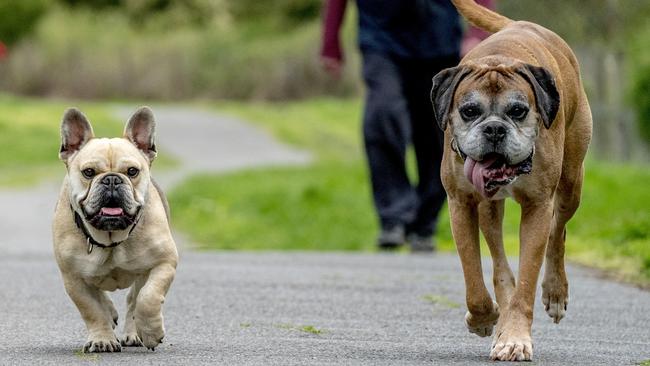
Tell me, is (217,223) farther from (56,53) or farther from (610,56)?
(56,53)

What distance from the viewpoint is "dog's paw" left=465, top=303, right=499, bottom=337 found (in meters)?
6.87

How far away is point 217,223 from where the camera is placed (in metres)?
16.5

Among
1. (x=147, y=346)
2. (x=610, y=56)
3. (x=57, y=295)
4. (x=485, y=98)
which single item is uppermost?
(x=485, y=98)

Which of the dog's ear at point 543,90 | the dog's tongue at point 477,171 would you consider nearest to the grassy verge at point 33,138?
the dog's tongue at point 477,171

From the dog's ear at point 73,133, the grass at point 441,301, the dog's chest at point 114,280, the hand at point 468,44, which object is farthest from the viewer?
the hand at point 468,44

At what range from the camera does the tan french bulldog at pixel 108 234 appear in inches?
251

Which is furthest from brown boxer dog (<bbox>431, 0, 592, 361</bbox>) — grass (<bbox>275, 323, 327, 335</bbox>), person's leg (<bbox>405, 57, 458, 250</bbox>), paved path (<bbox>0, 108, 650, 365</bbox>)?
person's leg (<bbox>405, 57, 458, 250</bbox>)

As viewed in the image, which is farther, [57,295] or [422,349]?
[57,295]

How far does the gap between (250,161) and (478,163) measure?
21.9 meters

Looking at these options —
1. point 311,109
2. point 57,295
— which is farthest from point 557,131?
point 311,109

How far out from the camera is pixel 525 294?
6.63 m

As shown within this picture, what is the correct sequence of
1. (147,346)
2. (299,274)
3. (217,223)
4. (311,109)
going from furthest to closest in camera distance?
(311,109) → (217,223) → (299,274) → (147,346)

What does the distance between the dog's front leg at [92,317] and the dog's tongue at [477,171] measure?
62.9 inches

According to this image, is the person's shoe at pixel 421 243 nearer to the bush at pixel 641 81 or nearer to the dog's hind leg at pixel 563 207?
the dog's hind leg at pixel 563 207
